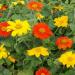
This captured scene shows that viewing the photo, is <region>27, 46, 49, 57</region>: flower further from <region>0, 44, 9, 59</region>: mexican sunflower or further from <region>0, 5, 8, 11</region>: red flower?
<region>0, 5, 8, 11</region>: red flower

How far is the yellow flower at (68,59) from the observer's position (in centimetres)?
188

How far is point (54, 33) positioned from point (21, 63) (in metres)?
0.31

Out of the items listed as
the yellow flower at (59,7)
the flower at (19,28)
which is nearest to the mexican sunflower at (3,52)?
the flower at (19,28)

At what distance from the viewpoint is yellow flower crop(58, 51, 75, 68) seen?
1.88 metres

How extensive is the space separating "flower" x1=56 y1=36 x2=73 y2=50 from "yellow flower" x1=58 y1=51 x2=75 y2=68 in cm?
6

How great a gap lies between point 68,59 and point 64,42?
15 cm

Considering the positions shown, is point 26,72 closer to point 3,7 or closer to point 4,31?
point 4,31

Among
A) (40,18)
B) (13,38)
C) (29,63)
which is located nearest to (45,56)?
(29,63)

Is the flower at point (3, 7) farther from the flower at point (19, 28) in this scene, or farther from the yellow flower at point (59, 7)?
the flower at point (19, 28)

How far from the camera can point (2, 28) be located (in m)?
2.14

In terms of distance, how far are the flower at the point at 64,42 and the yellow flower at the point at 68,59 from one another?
59 mm

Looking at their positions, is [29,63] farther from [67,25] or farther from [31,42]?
[67,25]

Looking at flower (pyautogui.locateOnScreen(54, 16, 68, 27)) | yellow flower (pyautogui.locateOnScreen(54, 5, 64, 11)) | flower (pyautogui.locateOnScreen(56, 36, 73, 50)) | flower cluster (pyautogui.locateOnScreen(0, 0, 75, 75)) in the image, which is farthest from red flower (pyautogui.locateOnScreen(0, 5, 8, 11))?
flower (pyautogui.locateOnScreen(56, 36, 73, 50))

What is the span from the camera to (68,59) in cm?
191
